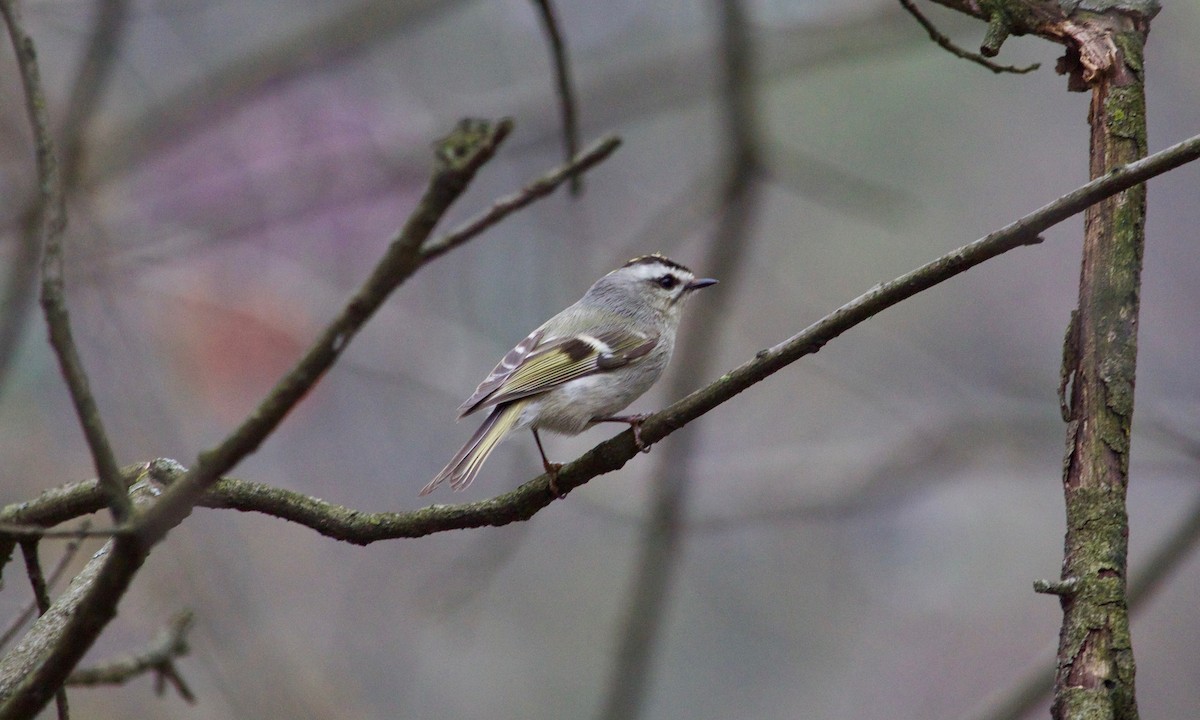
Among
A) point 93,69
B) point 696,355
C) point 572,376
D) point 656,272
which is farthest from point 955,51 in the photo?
point 93,69

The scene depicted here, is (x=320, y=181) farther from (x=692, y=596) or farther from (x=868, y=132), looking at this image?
(x=868, y=132)

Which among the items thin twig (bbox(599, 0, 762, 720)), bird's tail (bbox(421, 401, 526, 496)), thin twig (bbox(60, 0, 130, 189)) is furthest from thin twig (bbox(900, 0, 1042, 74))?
thin twig (bbox(60, 0, 130, 189))

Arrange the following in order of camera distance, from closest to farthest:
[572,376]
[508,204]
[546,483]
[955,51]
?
[508,204], [546,483], [955,51], [572,376]

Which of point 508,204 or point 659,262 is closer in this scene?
point 508,204

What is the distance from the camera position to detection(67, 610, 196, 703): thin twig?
218cm

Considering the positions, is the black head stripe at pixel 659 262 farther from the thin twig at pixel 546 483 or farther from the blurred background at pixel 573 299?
the thin twig at pixel 546 483

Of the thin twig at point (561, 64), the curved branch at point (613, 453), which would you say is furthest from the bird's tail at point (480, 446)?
the thin twig at point (561, 64)

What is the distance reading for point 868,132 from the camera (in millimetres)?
8602

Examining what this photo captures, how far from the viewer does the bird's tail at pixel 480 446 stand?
2.62m

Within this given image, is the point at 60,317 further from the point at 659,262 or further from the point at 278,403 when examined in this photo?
the point at 659,262

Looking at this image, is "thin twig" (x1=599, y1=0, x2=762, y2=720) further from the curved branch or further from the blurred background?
the curved branch

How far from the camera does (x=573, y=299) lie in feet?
23.4

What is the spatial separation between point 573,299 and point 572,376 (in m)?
4.12

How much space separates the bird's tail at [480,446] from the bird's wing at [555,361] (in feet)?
0.17
